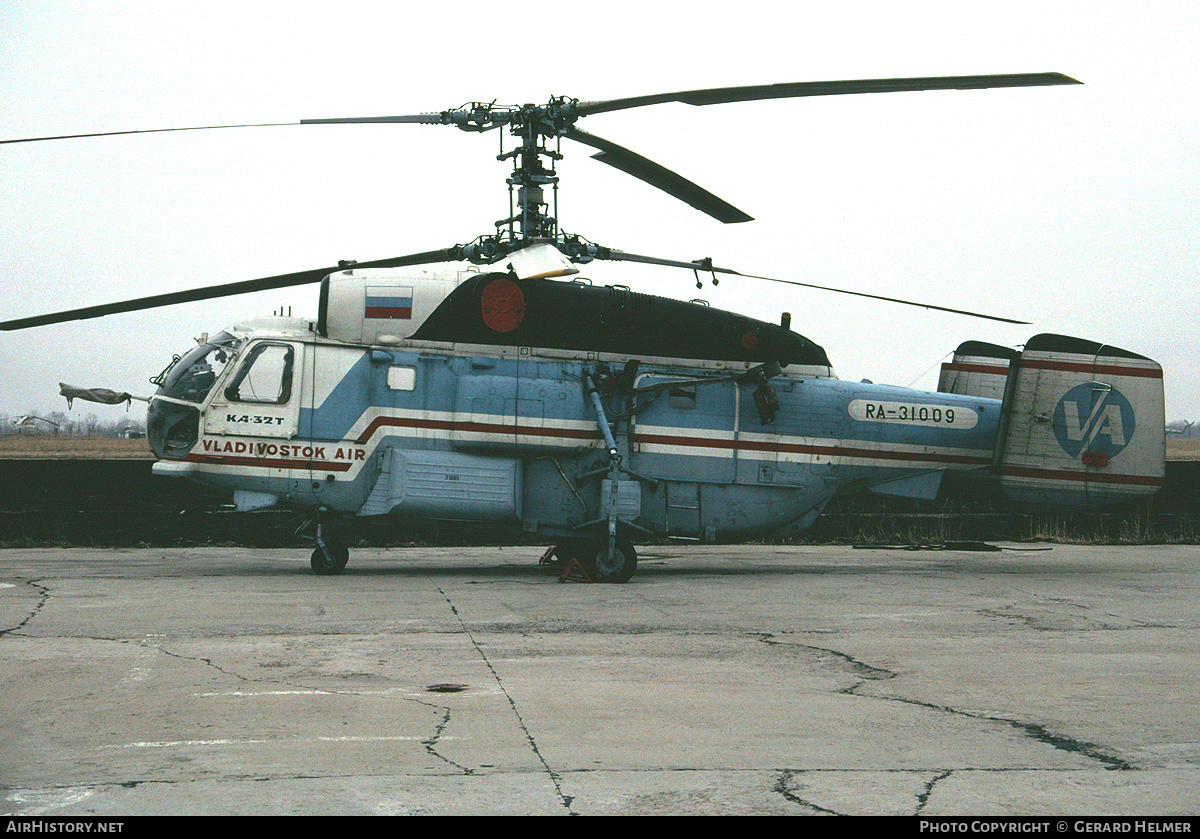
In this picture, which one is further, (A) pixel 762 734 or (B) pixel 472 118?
(B) pixel 472 118

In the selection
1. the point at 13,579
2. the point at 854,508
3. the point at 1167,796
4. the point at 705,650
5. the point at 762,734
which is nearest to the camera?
the point at 1167,796

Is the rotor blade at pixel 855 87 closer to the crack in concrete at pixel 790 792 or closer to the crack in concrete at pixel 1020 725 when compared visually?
the crack in concrete at pixel 1020 725

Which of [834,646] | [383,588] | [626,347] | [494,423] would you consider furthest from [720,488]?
[834,646]

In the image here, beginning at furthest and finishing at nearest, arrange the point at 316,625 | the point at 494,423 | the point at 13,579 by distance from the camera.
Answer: the point at 494,423 < the point at 13,579 < the point at 316,625

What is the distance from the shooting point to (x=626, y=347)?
43.1 feet

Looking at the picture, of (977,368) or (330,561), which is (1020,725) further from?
(977,368)

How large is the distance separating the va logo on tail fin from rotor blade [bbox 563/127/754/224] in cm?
585

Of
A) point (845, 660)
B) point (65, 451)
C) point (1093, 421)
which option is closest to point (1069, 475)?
point (1093, 421)

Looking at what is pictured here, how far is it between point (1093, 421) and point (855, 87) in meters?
7.13

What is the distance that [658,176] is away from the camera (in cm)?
1121

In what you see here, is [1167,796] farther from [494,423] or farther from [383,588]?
[494,423]

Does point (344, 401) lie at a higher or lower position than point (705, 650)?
higher

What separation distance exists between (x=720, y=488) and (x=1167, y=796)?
8959mm

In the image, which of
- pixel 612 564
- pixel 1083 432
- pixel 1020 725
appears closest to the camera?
pixel 1020 725
